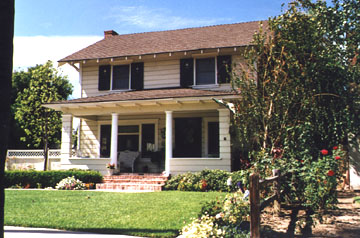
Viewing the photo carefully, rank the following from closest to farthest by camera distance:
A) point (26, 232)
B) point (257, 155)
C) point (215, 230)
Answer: point (215, 230), point (26, 232), point (257, 155)

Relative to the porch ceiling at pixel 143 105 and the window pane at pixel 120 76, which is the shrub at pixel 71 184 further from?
the window pane at pixel 120 76

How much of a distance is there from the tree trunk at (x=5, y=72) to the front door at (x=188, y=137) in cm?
1232

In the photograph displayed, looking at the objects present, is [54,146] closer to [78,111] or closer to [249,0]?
[78,111]

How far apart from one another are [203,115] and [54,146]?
2146 cm

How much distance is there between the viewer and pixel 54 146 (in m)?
32.0

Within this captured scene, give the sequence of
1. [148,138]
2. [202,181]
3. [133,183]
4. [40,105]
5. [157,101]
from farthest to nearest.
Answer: [40,105], [148,138], [157,101], [133,183], [202,181]

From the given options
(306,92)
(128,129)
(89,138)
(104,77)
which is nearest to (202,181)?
(306,92)

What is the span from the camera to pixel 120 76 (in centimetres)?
1659

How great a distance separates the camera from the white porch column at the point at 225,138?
13.0 m

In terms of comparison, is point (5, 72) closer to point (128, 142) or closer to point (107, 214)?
point (107, 214)

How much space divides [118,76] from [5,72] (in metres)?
13.7

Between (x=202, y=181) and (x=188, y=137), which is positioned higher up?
(x=188, y=137)

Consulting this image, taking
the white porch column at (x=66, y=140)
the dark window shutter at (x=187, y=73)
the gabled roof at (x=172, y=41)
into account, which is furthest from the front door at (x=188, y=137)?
the white porch column at (x=66, y=140)

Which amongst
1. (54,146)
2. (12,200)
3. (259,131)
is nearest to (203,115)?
(259,131)
